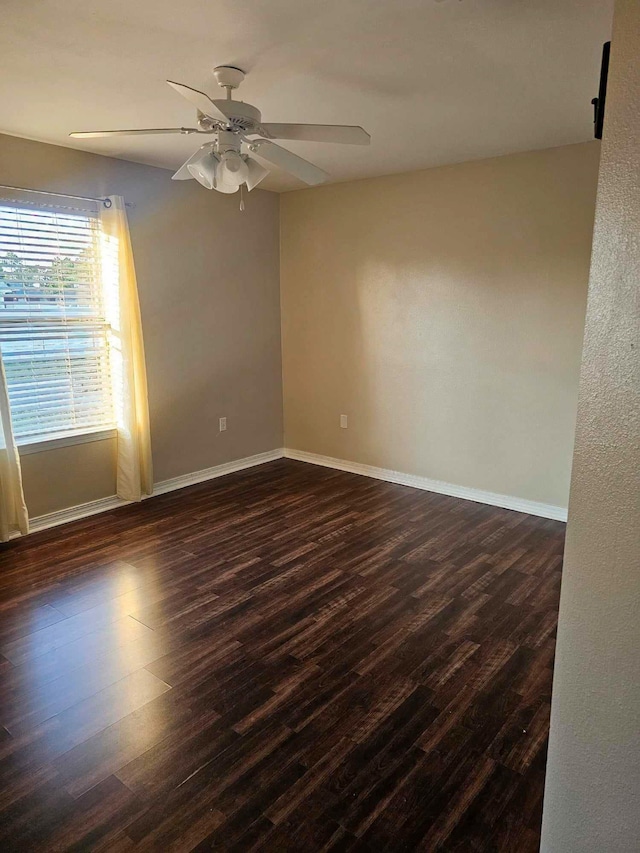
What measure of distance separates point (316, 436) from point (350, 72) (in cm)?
335

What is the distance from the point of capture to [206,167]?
2.43m

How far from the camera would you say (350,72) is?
7.76 feet

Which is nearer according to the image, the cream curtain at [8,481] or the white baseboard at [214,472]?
the cream curtain at [8,481]

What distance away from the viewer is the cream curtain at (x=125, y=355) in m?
3.85

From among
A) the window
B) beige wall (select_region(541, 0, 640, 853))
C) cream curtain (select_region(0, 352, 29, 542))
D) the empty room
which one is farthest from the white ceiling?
cream curtain (select_region(0, 352, 29, 542))

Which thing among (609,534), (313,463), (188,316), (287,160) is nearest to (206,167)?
(287,160)

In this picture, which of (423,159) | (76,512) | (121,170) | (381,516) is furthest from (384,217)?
(76,512)

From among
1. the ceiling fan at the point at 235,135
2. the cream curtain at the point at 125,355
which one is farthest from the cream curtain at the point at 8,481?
the ceiling fan at the point at 235,135

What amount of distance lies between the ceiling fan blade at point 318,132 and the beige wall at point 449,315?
1916mm

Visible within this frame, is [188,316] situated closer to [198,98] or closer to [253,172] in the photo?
[253,172]

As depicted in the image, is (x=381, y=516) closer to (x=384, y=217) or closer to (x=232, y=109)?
(x=384, y=217)

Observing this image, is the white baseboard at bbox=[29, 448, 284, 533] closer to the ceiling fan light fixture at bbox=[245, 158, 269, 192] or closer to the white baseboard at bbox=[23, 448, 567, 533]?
→ the white baseboard at bbox=[23, 448, 567, 533]

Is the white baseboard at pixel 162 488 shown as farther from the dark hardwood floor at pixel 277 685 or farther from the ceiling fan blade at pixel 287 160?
the ceiling fan blade at pixel 287 160

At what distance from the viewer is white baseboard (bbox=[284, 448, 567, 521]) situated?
157 inches
